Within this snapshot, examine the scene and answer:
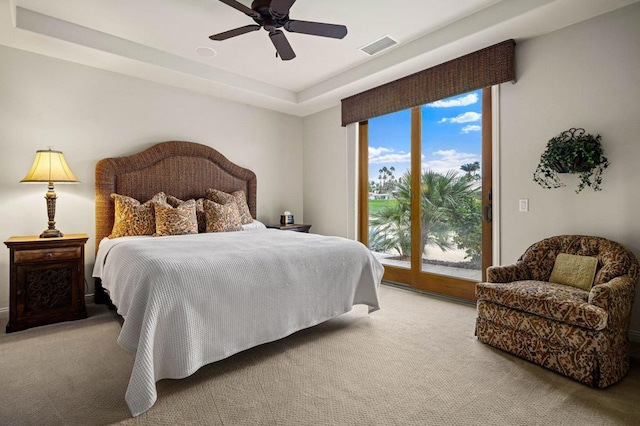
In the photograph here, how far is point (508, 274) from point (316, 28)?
2.57 metres

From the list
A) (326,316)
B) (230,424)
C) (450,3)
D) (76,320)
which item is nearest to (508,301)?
(326,316)

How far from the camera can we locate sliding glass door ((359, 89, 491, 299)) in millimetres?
3676

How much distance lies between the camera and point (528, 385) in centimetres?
206

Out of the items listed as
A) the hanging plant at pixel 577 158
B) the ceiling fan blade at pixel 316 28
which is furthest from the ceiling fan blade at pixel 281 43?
the hanging plant at pixel 577 158

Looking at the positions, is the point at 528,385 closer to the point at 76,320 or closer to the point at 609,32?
the point at 609,32

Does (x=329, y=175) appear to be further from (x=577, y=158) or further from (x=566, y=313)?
(x=566, y=313)

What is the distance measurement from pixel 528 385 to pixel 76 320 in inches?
149

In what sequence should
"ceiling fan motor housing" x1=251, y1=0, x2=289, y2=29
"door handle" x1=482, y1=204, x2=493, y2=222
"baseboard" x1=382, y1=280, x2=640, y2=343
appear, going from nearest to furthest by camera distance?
1. "ceiling fan motor housing" x1=251, y1=0, x2=289, y2=29
2. "baseboard" x1=382, y1=280, x2=640, y2=343
3. "door handle" x1=482, y1=204, x2=493, y2=222

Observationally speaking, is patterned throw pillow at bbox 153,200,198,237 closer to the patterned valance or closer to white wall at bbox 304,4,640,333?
the patterned valance

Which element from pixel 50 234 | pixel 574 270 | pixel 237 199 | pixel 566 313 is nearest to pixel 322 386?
pixel 566 313

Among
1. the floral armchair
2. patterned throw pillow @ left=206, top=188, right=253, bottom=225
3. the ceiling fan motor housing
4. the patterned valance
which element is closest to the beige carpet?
the floral armchair

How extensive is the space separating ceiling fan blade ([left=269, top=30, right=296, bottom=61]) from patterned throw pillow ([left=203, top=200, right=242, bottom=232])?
193 centimetres

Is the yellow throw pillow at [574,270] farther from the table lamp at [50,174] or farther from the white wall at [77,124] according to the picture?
the table lamp at [50,174]

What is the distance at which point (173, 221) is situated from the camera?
3.69m
